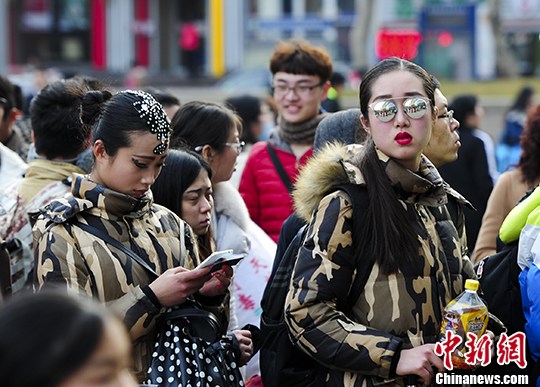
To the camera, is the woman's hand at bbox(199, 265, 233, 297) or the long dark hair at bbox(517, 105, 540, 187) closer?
the woman's hand at bbox(199, 265, 233, 297)

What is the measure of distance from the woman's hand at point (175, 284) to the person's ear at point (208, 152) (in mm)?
1355

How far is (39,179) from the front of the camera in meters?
4.44

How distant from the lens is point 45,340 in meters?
1.61

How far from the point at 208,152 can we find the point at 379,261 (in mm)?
1608

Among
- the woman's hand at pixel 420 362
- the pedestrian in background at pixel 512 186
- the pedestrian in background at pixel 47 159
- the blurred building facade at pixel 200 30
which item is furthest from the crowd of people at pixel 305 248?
the blurred building facade at pixel 200 30

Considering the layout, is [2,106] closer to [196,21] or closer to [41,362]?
[41,362]

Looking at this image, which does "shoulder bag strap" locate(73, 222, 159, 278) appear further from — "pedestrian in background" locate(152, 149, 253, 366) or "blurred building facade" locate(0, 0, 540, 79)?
"blurred building facade" locate(0, 0, 540, 79)

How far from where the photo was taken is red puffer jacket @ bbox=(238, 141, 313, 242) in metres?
5.15

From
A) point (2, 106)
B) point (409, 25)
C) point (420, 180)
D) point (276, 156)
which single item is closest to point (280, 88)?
point (276, 156)

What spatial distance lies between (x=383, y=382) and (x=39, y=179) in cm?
214

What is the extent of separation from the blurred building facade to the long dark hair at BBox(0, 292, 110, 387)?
38.6 m

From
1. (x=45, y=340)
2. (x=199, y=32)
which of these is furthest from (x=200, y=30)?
(x=45, y=340)

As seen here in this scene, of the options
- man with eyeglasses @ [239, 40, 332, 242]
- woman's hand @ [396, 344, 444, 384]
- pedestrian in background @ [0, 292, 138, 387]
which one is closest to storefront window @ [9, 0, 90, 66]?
man with eyeglasses @ [239, 40, 332, 242]

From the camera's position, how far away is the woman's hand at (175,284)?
3023 mm
